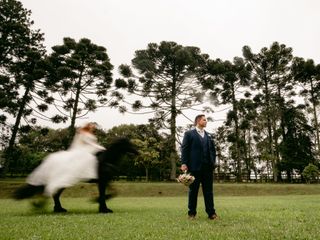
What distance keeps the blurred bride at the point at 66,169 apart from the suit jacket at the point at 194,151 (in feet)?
6.93

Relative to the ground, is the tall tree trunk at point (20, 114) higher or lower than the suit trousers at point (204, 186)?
higher

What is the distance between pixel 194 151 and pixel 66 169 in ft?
9.00

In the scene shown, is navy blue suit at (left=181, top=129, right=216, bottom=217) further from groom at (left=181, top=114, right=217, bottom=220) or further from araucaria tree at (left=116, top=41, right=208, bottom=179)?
araucaria tree at (left=116, top=41, right=208, bottom=179)

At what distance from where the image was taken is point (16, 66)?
32.9 m

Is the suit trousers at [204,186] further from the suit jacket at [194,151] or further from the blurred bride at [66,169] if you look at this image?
the blurred bride at [66,169]

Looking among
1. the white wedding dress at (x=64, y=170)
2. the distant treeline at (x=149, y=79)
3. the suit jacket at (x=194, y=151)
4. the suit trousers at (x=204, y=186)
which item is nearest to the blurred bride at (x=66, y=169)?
the white wedding dress at (x=64, y=170)

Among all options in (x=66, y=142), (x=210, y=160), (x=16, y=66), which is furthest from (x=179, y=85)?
(x=210, y=160)

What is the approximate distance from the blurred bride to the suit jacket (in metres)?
2.11

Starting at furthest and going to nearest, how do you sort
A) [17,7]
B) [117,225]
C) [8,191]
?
1. [17,7]
2. [8,191]
3. [117,225]

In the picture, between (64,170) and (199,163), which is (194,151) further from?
(64,170)

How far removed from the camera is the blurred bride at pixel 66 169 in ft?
26.3

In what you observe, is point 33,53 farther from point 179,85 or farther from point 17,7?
point 179,85

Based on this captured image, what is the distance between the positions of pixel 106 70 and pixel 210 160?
2644cm

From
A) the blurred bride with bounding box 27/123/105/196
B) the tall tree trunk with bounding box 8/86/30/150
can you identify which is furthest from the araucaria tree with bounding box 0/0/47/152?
the blurred bride with bounding box 27/123/105/196
